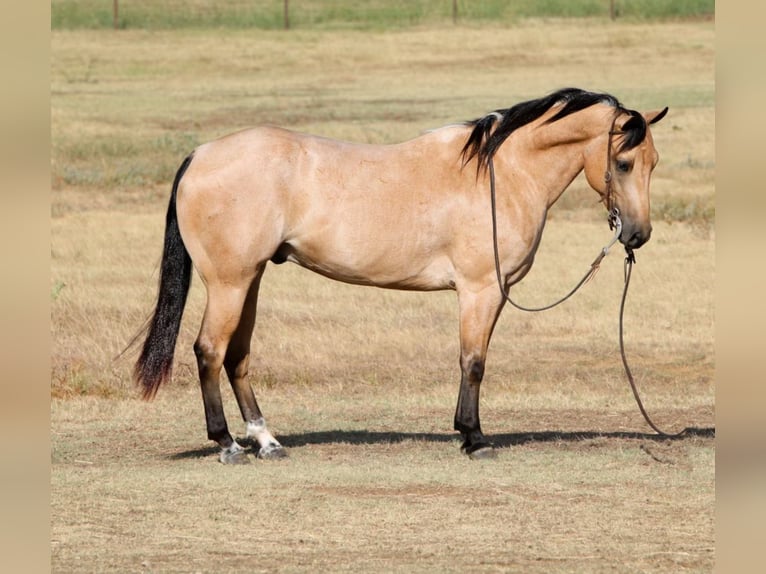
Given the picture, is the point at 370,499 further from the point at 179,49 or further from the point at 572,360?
the point at 179,49

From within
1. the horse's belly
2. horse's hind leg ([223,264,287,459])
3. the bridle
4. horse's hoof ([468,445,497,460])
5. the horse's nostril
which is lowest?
horse's hoof ([468,445,497,460])

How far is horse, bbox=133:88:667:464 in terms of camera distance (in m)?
8.10

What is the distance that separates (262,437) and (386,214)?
1.72 meters

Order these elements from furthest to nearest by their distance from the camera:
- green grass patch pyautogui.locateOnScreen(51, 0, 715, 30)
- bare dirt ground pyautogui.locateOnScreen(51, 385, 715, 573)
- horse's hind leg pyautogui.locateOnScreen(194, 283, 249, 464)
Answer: green grass patch pyautogui.locateOnScreen(51, 0, 715, 30)
horse's hind leg pyautogui.locateOnScreen(194, 283, 249, 464)
bare dirt ground pyautogui.locateOnScreen(51, 385, 715, 573)

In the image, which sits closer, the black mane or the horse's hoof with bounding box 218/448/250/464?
the horse's hoof with bounding box 218/448/250/464

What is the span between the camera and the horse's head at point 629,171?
26.3ft

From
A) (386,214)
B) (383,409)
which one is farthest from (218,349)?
(383,409)

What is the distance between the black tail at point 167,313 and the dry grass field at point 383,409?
59cm

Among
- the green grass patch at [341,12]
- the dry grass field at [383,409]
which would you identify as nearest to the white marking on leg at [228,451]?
the dry grass field at [383,409]

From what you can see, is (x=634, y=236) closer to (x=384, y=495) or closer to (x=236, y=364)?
(x=384, y=495)

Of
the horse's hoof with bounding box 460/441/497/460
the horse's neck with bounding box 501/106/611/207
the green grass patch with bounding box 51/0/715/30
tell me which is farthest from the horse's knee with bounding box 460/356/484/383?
the green grass patch with bounding box 51/0/715/30

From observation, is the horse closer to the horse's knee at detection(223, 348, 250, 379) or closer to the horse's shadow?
the horse's knee at detection(223, 348, 250, 379)

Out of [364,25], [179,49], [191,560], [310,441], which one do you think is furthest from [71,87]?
[191,560]

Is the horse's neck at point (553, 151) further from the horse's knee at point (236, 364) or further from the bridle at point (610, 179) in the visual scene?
the horse's knee at point (236, 364)
